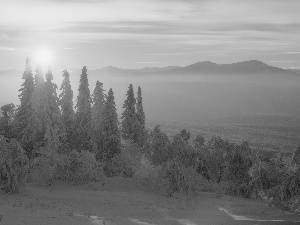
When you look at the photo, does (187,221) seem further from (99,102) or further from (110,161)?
(99,102)

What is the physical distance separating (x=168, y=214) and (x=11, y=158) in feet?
51.0

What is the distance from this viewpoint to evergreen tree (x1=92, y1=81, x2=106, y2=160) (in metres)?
60.6

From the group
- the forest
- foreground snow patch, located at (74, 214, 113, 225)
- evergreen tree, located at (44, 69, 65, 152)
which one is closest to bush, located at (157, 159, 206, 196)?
the forest

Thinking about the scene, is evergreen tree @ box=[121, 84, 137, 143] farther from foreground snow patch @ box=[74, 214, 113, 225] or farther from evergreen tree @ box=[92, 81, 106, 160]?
foreground snow patch @ box=[74, 214, 113, 225]

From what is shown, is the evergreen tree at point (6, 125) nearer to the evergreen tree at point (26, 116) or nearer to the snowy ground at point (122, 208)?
the evergreen tree at point (26, 116)

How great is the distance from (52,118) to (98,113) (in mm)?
10905

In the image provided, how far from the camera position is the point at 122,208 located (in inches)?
1499

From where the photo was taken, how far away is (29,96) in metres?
51.6

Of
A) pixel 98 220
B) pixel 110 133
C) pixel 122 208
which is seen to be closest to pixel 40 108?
pixel 110 133

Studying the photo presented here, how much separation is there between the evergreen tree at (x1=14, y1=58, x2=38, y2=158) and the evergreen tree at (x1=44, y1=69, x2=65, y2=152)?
185cm

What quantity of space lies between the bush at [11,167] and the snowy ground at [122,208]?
116 cm

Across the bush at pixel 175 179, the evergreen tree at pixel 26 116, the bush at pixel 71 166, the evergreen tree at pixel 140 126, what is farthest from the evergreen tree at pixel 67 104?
the bush at pixel 175 179

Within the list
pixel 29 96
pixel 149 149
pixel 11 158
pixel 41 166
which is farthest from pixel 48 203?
pixel 149 149

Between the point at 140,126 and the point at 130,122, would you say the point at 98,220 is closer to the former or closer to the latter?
the point at 130,122
